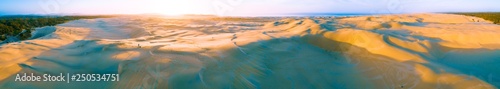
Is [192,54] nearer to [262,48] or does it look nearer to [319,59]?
[262,48]

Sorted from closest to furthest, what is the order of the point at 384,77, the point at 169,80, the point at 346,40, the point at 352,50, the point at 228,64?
the point at 169,80
the point at 384,77
the point at 228,64
the point at 352,50
the point at 346,40

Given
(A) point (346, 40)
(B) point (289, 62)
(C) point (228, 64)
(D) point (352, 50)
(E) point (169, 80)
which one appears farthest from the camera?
(A) point (346, 40)

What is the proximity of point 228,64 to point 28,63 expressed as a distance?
347cm

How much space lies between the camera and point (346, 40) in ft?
24.5

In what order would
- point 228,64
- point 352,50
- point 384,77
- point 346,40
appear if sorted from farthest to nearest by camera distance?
point 346,40
point 352,50
point 228,64
point 384,77

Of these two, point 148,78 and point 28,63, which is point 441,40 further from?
point 28,63

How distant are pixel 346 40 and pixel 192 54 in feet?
13.4

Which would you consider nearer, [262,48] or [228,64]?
[228,64]

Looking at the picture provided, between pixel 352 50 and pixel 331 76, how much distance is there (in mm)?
2082

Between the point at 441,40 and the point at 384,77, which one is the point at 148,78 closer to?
the point at 384,77

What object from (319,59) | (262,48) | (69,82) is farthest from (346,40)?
(69,82)

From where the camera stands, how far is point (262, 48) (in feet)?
22.1

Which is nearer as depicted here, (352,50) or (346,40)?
(352,50)

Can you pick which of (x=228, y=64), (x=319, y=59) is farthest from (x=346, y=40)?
(x=228, y=64)
